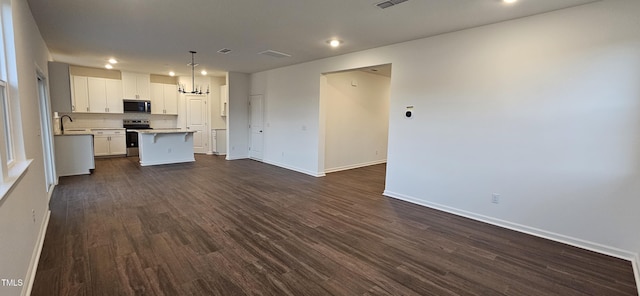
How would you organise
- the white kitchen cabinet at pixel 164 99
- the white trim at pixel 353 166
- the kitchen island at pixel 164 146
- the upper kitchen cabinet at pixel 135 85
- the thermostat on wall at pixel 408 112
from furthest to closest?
the white kitchen cabinet at pixel 164 99 → the upper kitchen cabinet at pixel 135 85 → the kitchen island at pixel 164 146 → the white trim at pixel 353 166 → the thermostat on wall at pixel 408 112

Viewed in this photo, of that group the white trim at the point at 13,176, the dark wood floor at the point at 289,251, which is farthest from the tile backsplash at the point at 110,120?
the white trim at the point at 13,176

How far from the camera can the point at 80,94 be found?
24.8 feet

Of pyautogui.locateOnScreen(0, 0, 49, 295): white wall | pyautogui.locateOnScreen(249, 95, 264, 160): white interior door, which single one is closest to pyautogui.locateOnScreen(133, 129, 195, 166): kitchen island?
pyautogui.locateOnScreen(249, 95, 264, 160): white interior door

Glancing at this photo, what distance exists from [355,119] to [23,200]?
585cm

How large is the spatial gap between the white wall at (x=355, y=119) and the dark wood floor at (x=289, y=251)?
236 cm

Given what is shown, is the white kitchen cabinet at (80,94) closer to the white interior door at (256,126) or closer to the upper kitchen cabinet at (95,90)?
the upper kitchen cabinet at (95,90)

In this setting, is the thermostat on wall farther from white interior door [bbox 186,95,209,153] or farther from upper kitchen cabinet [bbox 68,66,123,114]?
upper kitchen cabinet [bbox 68,66,123,114]

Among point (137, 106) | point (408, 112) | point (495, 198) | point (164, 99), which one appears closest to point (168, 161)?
point (137, 106)

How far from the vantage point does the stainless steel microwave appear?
820 centimetres

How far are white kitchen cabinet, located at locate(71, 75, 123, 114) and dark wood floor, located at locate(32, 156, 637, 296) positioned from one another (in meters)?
4.20

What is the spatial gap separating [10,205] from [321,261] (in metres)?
2.23

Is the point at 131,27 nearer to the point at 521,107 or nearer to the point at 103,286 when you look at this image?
the point at 103,286

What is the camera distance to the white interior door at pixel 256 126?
25.8 feet

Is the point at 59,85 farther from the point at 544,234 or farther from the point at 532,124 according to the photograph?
the point at 544,234
